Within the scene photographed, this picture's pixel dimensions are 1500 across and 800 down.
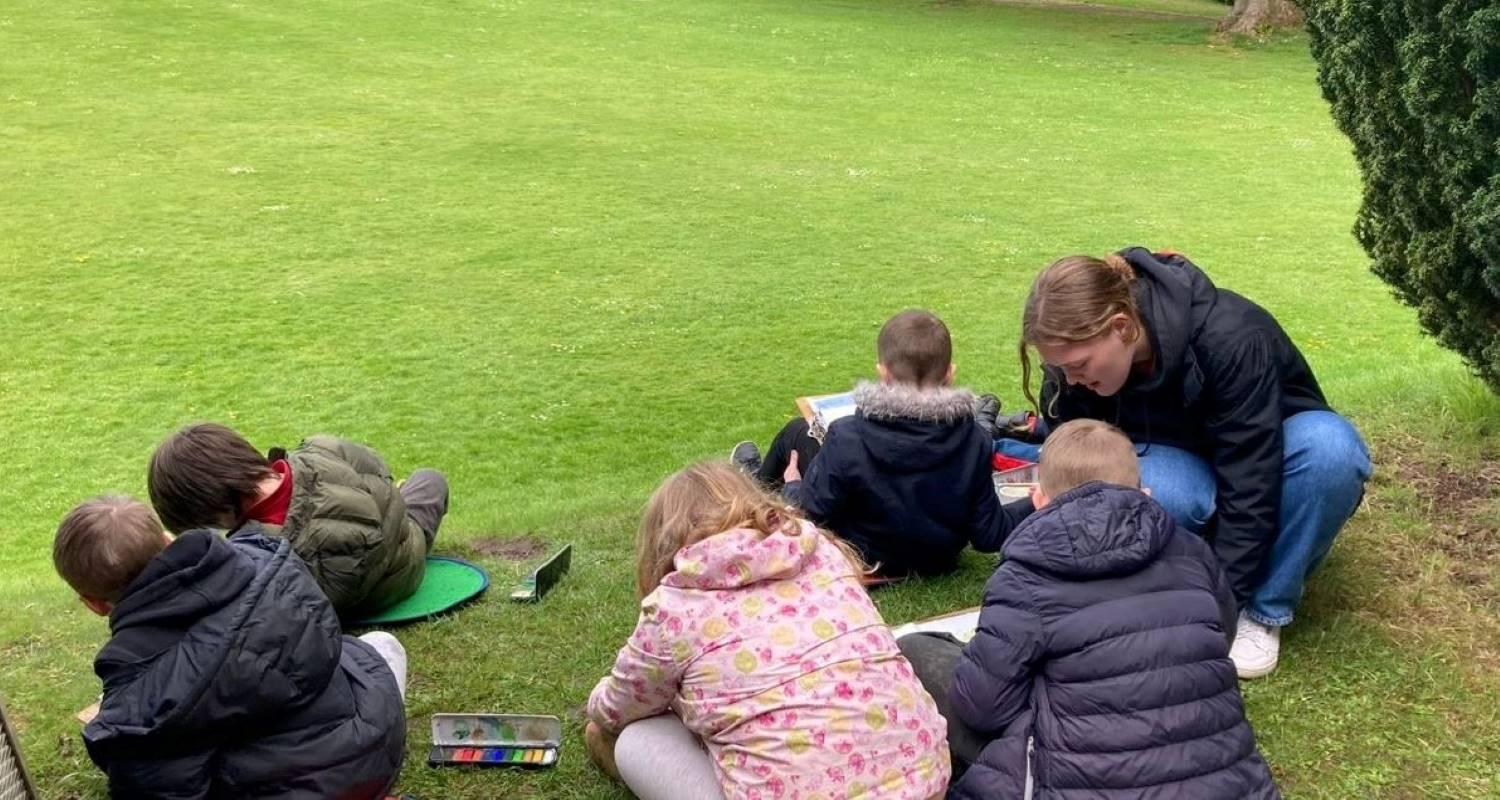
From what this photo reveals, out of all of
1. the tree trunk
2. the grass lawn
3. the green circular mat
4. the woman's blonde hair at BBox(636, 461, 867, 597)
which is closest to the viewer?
the woman's blonde hair at BBox(636, 461, 867, 597)

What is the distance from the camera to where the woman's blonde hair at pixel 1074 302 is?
307 cm

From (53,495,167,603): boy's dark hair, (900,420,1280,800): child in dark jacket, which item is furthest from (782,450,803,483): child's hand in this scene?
(53,495,167,603): boy's dark hair

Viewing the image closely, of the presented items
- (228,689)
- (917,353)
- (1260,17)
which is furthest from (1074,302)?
(1260,17)

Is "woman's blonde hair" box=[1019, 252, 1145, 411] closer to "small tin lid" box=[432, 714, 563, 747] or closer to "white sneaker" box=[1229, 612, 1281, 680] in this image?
"white sneaker" box=[1229, 612, 1281, 680]

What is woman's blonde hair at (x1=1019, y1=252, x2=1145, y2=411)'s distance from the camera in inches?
121

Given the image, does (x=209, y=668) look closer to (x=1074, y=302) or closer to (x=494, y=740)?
(x=494, y=740)

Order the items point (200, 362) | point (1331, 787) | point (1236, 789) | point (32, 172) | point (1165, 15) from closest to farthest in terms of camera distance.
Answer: point (1236, 789) → point (1331, 787) → point (200, 362) → point (32, 172) → point (1165, 15)

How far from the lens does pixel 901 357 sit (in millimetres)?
3664

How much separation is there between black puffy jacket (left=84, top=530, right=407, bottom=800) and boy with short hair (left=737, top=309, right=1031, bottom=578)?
1513 millimetres

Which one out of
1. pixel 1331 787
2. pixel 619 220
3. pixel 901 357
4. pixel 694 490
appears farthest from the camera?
pixel 619 220

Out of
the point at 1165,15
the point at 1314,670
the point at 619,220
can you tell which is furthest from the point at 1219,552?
the point at 1165,15

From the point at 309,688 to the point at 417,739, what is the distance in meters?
0.59

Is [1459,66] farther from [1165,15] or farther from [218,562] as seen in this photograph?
[1165,15]

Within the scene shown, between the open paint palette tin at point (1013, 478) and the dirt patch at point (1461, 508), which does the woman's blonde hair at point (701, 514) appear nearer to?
the open paint palette tin at point (1013, 478)
